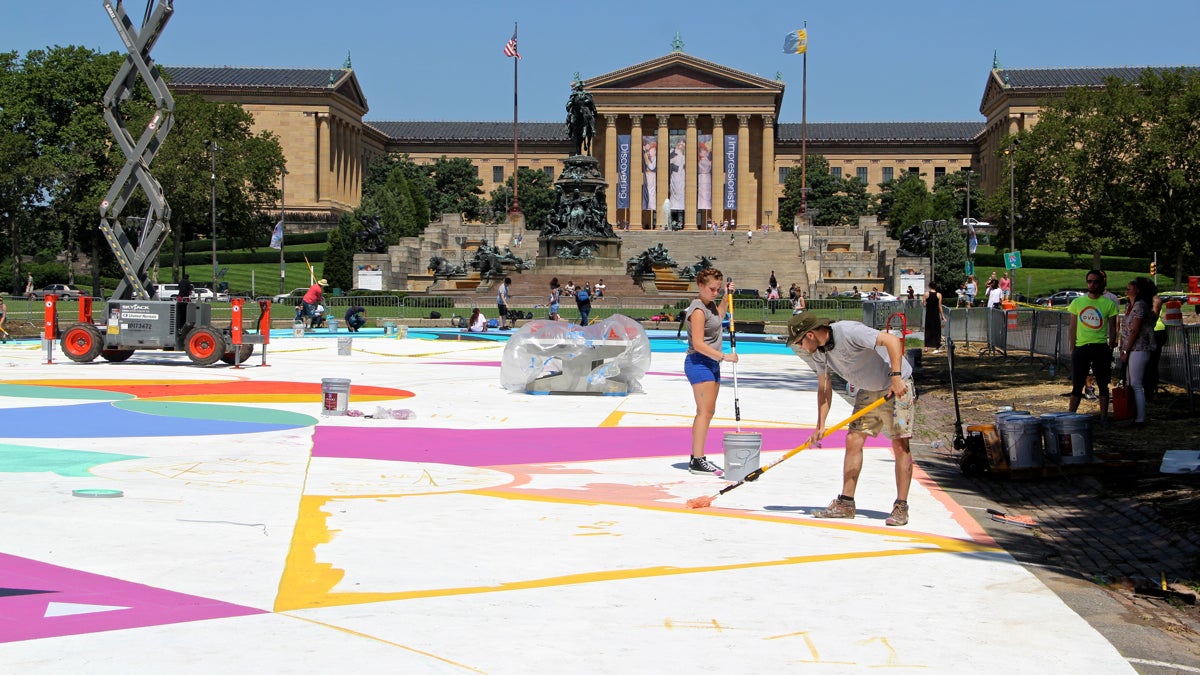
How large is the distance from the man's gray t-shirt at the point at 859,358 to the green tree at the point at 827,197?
4549 inches

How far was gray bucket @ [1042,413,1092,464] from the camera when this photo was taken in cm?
1231

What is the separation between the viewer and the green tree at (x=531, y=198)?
130000mm

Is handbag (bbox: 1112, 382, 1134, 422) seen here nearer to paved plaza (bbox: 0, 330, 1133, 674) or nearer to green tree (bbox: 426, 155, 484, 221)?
paved plaza (bbox: 0, 330, 1133, 674)

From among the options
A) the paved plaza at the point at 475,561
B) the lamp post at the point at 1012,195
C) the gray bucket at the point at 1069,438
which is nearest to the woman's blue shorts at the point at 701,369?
the paved plaza at the point at 475,561

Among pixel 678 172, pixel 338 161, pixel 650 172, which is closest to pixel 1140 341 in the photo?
pixel 678 172

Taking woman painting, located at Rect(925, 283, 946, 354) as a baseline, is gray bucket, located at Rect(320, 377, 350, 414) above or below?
below

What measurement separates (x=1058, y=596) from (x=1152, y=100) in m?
69.8

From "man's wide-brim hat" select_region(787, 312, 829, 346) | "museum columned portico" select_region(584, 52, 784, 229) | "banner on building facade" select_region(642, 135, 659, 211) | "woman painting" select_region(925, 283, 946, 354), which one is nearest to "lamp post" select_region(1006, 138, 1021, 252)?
"woman painting" select_region(925, 283, 946, 354)

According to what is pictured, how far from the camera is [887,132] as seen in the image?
159750mm

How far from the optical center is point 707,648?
6070 mm

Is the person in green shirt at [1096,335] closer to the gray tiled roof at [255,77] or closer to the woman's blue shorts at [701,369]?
the woman's blue shorts at [701,369]

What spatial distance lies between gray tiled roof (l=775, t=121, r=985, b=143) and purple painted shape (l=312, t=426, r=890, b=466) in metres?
144

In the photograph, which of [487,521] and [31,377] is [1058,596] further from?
[31,377]

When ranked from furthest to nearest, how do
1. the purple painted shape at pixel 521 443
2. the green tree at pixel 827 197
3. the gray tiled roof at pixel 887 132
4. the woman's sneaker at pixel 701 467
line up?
the gray tiled roof at pixel 887 132, the green tree at pixel 827 197, the purple painted shape at pixel 521 443, the woman's sneaker at pixel 701 467
